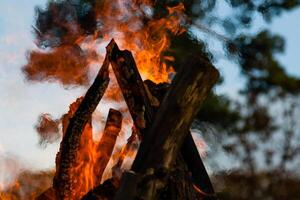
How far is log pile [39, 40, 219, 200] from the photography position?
10.2ft

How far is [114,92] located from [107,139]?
47.6 inches

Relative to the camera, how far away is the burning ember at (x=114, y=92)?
3273mm

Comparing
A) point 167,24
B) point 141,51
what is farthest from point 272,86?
point 141,51

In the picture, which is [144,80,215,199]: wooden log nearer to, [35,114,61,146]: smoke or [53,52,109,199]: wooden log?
[53,52,109,199]: wooden log

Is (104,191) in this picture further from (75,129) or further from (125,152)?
(125,152)

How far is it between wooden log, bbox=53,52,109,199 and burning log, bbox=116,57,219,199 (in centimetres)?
136

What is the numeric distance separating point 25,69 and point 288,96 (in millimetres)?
7997

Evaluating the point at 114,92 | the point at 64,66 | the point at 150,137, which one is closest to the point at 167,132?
the point at 150,137

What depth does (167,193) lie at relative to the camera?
3.65m

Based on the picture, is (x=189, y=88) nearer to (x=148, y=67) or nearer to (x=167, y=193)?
(x=167, y=193)

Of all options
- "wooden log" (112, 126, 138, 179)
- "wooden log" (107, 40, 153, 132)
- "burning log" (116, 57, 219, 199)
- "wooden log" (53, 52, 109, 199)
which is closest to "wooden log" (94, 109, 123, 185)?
"wooden log" (112, 126, 138, 179)

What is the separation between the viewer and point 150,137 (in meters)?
3.15

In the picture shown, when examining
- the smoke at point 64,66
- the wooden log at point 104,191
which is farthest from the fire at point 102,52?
the wooden log at point 104,191

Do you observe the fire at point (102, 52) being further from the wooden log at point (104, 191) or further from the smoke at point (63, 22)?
the wooden log at point (104, 191)
